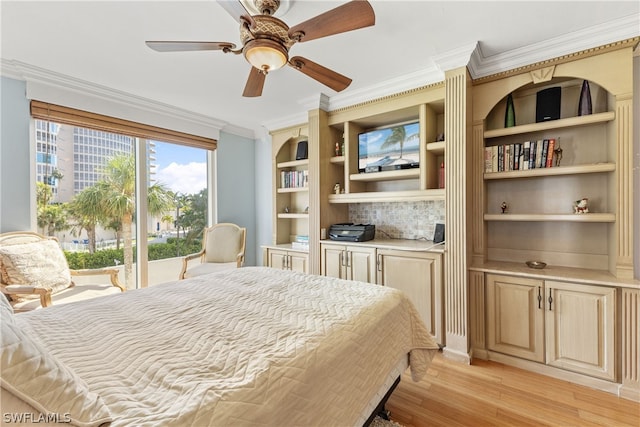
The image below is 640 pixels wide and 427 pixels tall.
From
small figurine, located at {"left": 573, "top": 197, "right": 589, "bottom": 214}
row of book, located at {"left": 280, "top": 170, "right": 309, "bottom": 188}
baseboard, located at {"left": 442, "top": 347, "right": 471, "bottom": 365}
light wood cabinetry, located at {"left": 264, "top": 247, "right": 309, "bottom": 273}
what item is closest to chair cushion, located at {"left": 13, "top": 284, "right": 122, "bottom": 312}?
light wood cabinetry, located at {"left": 264, "top": 247, "right": 309, "bottom": 273}

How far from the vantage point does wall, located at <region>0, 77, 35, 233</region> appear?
7.94 ft

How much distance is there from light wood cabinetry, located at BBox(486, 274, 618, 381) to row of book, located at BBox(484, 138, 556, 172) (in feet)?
3.01

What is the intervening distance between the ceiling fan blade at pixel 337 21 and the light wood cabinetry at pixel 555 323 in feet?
6.98

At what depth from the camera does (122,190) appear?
325cm

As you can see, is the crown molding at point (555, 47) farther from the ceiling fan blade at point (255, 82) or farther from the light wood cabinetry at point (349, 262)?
the light wood cabinetry at point (349, 262)

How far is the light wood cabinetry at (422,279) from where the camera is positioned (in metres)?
2.47

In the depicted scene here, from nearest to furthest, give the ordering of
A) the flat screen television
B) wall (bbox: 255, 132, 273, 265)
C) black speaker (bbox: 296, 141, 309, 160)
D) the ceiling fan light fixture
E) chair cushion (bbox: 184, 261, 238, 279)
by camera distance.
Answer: the ceiling fan light fixture → the flat screen television → chair cushion (bbox: 184, 261, 238, 279) → black speaker (bbox: 296, 141, 309, 160) → wall (bbox: 255, 132, 273, 265)

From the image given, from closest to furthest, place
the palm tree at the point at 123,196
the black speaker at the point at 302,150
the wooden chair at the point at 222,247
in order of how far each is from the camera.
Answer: the palm tree at the point at 123,196 → the wooden chair at the point at 222,247 → the black speaker at the point at 302,150

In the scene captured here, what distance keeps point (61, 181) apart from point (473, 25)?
386 cm

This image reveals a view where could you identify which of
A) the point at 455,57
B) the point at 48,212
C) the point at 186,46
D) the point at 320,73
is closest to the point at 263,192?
the point at 48,212

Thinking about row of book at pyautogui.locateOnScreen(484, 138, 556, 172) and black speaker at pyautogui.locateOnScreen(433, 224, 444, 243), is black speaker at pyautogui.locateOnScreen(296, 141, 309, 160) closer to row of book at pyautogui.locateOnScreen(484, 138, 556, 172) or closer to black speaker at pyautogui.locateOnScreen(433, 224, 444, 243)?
black speaker at pyautogui.locateOnScreen(433, 224, 444, 243)

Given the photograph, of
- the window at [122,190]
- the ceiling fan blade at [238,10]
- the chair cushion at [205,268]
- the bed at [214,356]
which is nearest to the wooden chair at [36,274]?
the window at [122,190]

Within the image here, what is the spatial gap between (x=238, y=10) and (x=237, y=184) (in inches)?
124

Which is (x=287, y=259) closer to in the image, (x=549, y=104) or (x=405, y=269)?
(x=405, y=269)
